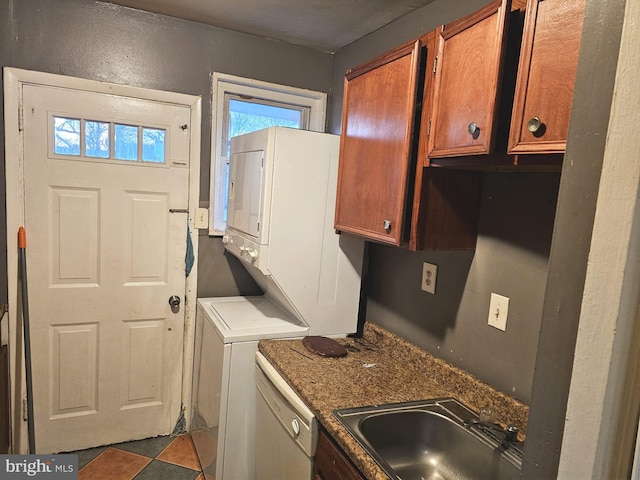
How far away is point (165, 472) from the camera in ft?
7.39

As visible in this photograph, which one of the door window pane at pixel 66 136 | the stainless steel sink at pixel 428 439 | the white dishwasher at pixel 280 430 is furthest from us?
the door window pane at pixel 66 136

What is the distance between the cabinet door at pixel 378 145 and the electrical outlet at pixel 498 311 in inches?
16.0

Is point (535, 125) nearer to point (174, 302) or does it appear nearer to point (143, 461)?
point (174, 302)

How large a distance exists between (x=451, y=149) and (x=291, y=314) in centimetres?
127

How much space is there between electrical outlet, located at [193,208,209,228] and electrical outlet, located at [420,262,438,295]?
1312 millimetres

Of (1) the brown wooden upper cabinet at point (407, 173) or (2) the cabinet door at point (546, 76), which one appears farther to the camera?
(1) the brown wooden upper cabinet at point (407, 173)

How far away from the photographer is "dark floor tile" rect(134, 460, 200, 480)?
2211mm

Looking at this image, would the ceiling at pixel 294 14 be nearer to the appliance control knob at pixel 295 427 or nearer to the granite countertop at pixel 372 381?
the granite countertop at pixel 372 381

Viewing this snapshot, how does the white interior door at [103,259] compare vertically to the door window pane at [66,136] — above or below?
below

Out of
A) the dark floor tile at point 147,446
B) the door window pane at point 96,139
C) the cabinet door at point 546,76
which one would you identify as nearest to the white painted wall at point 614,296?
the cabinet door at point 546,76

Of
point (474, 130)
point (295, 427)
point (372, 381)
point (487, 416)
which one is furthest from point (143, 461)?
point (474, 130)

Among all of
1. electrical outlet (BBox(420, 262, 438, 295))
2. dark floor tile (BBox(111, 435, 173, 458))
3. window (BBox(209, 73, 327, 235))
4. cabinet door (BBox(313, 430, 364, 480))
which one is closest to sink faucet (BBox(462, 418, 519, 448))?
cabinet door (BBox(313, 430, 364, 480))

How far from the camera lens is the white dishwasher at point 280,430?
145 cm

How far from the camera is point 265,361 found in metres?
1.85
